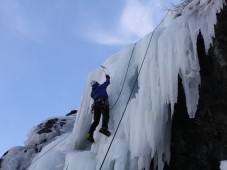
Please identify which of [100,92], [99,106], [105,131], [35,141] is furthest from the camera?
[35,141]

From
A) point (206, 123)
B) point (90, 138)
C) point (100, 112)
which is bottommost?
point (90, 138)

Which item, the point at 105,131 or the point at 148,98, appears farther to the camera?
the point at 105,131

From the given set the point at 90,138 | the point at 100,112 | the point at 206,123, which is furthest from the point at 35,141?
the point at 206,123

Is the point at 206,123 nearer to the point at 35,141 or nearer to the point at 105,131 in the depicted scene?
the point at 105,131

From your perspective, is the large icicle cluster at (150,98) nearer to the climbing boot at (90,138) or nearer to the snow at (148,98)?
the snow at (148,98)

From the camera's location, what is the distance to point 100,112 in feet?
22.6

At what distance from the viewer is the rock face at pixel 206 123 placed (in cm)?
610

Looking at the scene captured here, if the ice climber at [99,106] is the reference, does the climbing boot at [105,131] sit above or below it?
below

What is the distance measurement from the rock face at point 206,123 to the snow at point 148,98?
23cm

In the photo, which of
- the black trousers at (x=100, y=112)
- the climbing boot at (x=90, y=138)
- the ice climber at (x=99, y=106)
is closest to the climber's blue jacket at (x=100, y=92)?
the ice climber at (x=99, y=106)

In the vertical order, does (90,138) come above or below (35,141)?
below

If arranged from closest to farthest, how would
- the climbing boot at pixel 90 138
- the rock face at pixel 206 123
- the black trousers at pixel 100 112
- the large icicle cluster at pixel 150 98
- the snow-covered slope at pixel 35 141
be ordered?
the large icicle cluster at pixel 150 98 < the rock face at pixel 206 123 < the black trousers at pixel 100 112 < the climbing boot at pixel 90 138 < the snow-covered slope at pixel 35 141

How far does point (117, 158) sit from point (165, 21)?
4.31 m

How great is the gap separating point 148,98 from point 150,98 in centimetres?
3
